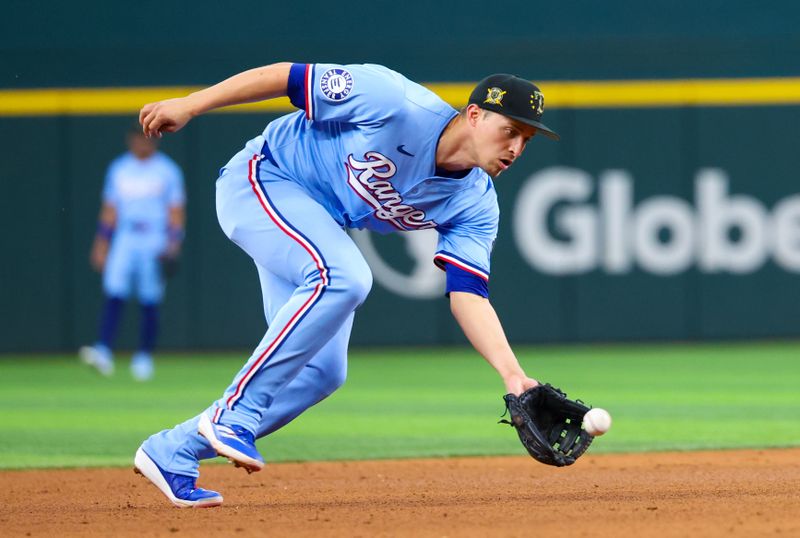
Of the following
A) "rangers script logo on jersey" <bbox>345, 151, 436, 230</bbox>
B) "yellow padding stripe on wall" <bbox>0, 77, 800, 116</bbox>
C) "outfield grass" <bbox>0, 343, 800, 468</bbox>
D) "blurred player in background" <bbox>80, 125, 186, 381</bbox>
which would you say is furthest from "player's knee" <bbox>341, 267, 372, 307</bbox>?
"yellow padding stripe on wall" <bbox>0, 77, 800, 116</bbox>

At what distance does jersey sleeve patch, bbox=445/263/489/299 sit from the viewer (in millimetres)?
4559

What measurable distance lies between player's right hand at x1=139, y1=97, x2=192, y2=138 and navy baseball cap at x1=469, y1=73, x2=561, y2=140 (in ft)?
2.95

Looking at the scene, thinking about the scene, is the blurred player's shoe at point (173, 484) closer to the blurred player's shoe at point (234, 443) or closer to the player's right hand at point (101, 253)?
the blurred player's shoe at point (234, 443)

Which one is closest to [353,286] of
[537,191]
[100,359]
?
[100,359]

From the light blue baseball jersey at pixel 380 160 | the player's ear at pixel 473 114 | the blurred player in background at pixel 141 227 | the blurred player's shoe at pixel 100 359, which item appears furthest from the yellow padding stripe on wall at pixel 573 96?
the player's ear at pixel 473 114

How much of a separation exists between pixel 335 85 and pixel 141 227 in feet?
22.6

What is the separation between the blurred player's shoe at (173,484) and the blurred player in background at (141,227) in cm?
622

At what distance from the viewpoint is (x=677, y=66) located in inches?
495

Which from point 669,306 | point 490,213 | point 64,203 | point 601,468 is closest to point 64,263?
point 64,203

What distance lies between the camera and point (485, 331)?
4480 millimetres

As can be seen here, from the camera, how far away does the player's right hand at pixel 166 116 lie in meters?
4.13

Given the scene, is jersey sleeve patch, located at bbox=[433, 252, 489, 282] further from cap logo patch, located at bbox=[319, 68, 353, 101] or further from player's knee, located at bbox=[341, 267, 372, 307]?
cap logo patch, located at bbox=[319, 68, 353, 101]

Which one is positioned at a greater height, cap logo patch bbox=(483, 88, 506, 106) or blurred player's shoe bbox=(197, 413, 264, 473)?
cap logo patch bbox=(483, 88, 506, 106)

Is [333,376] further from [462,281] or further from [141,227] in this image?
[141,227]
